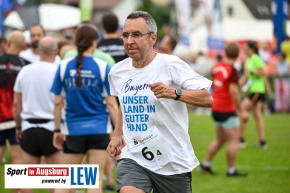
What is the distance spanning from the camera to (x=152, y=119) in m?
6.62

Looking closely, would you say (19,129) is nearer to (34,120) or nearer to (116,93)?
(34,120)

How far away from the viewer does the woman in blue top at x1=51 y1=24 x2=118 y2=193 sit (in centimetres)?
874

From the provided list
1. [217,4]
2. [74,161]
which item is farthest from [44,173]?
[217,4]

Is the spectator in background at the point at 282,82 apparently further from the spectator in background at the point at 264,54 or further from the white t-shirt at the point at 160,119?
the white t-shirt at the point at 160,119

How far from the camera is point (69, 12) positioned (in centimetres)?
2895

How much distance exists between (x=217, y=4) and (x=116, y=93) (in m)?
24.8

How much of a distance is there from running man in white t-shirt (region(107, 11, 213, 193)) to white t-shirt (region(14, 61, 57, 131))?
2.99m

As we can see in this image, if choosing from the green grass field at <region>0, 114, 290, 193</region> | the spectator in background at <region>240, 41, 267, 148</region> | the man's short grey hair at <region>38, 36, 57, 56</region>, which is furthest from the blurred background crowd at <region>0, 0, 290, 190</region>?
the green grass field at <region>0, 114, 290, 193</region>

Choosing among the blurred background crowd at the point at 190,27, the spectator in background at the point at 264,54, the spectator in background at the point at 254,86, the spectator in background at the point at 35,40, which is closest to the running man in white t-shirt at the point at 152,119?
the spectator in background at the point at 35,40

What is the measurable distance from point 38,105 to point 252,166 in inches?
249

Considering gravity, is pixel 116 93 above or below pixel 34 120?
above

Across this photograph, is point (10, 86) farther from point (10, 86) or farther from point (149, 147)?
point (149, 147)

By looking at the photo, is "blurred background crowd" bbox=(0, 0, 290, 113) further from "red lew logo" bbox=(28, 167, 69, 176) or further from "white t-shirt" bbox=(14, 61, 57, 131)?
"red lew logo" bbox=(28, 167, 69, 176)

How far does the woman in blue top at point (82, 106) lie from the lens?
874cm
